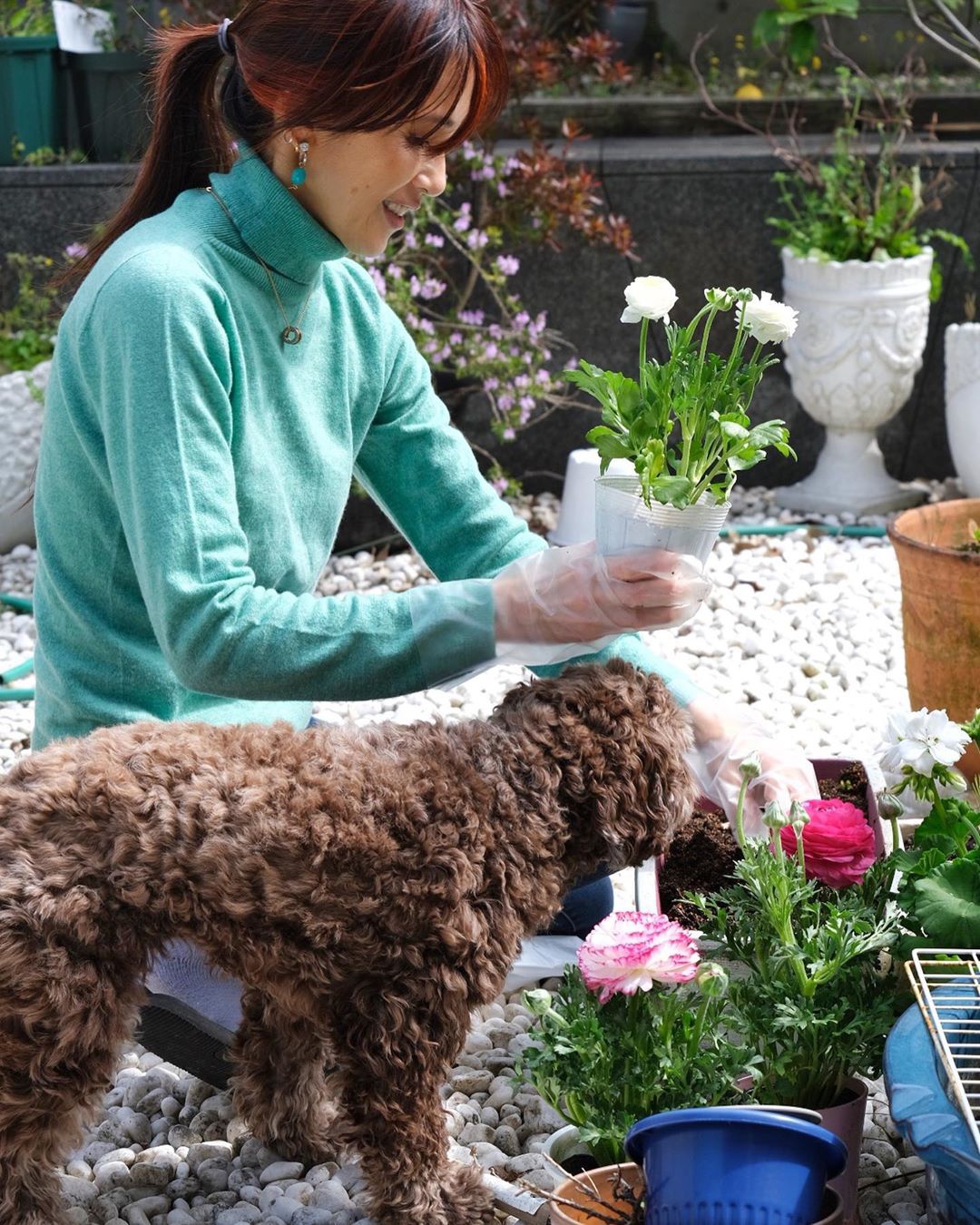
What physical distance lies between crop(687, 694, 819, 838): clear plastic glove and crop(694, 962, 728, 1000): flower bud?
1.32 feet

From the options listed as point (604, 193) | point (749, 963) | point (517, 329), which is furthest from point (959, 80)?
point (749, 963)

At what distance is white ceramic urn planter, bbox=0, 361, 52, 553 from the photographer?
530cm

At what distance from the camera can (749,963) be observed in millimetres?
2152

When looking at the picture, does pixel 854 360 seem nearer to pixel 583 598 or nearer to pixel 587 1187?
pixel 583 598

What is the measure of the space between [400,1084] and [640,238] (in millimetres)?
4638

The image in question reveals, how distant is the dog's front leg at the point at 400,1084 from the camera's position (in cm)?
184

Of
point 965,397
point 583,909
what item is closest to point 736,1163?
point 583,909

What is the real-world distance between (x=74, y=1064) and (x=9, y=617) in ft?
11.0

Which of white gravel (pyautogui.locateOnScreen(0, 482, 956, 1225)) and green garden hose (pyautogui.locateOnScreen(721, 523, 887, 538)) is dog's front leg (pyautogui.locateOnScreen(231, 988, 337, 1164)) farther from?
green garden hose (pyautogui.locateOnScreen(721, 523, 887, 538))

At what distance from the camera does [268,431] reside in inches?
91.2

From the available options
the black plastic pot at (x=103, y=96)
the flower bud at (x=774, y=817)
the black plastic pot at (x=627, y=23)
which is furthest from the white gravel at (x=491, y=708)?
the black plastic pot at (x=627, y=23)

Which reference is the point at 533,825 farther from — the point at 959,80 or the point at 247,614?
the point at 959,80

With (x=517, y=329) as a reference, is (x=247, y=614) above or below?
above

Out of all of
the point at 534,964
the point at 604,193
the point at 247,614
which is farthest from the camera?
the point at 604,193
